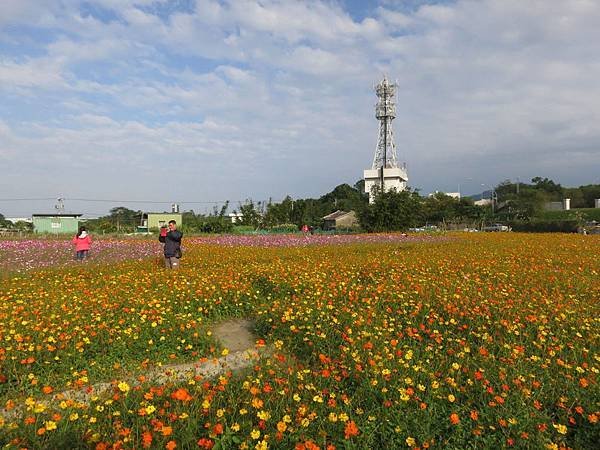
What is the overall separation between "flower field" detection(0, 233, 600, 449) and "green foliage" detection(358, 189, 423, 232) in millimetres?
25059

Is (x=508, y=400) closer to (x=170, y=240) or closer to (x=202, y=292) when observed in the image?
(x=202, y=292)

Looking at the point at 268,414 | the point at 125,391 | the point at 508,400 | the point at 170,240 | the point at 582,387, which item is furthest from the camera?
the point at 170,240

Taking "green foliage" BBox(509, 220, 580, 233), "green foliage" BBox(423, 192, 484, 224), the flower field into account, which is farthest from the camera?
"green foliage" BBox(423, 192, 484, 224)

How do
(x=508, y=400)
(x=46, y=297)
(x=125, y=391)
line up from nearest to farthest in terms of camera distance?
(x=125, y=391)
(x=508, y=400)
(x=46, y=297)

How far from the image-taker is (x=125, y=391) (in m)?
3.46

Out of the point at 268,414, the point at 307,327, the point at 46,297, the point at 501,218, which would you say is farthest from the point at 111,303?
the point at 501,218

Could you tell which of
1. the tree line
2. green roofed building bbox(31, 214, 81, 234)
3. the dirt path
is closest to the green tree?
the tree line

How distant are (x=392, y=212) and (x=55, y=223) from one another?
41.0 metres

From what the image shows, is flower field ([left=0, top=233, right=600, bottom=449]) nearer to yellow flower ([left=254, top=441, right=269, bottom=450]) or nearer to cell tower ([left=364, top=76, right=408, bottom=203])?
yellow flower ([left=254, top=441, right=269, bottom=450])

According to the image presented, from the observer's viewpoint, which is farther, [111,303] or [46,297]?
[46,297]

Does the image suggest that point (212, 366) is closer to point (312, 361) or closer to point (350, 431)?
point (312, 361)

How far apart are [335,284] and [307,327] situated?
7.90 feet

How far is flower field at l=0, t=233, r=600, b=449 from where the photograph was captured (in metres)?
3.17

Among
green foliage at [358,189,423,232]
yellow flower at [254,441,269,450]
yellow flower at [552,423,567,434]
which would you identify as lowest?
yellow flower at [552,423,567,434]
